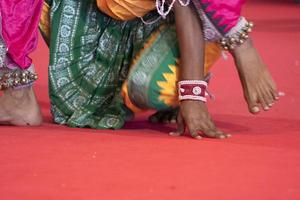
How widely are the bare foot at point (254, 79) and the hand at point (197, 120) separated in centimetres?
13

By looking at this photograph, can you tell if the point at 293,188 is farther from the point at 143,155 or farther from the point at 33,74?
→ the point at 33,74

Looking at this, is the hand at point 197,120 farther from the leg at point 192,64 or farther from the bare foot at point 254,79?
the bare foot at point 254,79

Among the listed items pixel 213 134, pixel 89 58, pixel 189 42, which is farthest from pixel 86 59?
pixel 213 134

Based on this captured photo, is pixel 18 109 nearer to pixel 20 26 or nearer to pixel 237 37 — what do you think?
pixel 20 26

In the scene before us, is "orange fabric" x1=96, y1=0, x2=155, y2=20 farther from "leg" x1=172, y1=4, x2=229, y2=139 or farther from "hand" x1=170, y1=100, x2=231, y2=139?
"hand" x1=170, y1=100, x2=231, y2=139

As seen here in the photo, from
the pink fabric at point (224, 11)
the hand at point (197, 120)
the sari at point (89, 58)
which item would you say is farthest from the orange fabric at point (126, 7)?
the hand at point (197, 120)

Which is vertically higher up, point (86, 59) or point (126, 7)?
point (126, 7)

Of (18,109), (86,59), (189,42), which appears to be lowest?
(18,109)

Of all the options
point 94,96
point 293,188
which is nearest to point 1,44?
point 94,96

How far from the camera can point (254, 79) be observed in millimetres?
2037

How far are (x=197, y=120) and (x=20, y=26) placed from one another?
52 centimetres

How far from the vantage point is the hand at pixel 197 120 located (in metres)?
1.96

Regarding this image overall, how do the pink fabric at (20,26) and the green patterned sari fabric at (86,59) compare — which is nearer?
the pink fabric at (20,26)

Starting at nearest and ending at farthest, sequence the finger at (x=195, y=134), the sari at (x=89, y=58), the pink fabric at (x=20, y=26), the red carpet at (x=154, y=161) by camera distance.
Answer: the red carpet at (x=154, y=161)
the finger at (x=195, y=134)
the pink fabric at (x=20, y=26)
the sari at (x=89, y=58)
